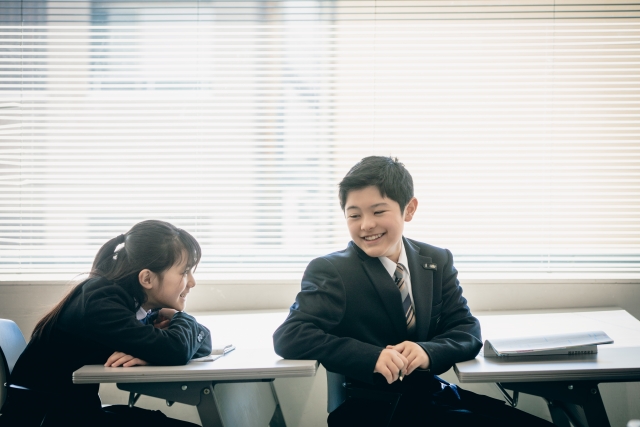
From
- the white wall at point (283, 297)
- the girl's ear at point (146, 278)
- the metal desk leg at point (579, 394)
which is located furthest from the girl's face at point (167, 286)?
the metal desk leg at point (579, 394)

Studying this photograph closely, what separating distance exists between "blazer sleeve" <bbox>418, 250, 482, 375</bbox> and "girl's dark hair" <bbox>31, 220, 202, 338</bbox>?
81 centimetres

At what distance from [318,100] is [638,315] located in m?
1.88

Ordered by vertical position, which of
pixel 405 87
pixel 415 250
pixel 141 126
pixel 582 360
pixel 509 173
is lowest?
pixel 582 360

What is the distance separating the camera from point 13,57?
2783mm

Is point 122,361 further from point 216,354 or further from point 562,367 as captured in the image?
point 562,367

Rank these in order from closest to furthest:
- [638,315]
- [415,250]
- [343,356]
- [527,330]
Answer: [343,356]
[415,250]
[527,330]
[638,315]

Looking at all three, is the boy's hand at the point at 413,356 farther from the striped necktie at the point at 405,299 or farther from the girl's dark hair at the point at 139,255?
the girl's dark hair at the point at 139,255

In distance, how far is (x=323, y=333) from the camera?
153cm

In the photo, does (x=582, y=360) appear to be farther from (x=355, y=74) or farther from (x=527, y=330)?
(x=355, y=74)

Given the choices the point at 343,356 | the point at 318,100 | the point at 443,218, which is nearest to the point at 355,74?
the point at 318,100

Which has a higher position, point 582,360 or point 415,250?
point 415,250

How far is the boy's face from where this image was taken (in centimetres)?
174

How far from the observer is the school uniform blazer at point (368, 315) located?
4.89 ft

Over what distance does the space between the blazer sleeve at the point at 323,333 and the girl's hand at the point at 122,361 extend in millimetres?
377
